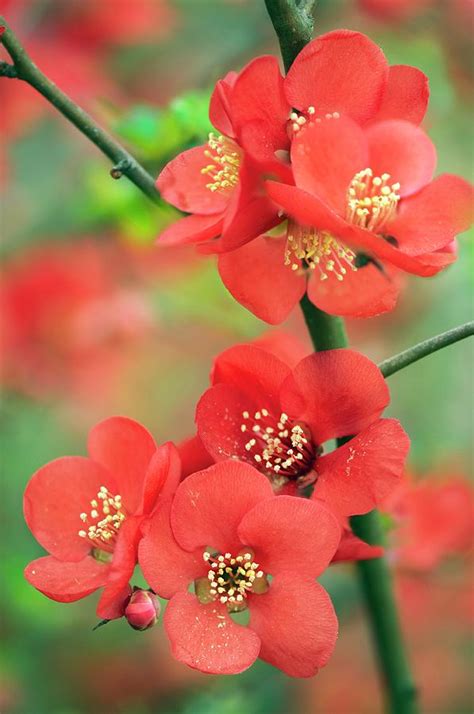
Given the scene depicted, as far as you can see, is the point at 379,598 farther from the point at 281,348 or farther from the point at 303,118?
the point at 303,118

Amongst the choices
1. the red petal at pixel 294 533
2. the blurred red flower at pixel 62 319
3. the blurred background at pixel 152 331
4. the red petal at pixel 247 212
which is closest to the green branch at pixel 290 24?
the red petal at pixel 247 212

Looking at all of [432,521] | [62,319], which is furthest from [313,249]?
[62,319]

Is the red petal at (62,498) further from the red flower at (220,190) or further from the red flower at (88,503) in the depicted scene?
the red flower at (220,190)

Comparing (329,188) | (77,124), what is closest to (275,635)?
(329,188)

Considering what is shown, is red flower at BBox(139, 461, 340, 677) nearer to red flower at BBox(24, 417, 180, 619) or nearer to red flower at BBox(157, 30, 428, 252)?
red flower at BBox(24, 417, 180, 619)

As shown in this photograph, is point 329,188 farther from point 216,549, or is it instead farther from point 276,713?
point 276,713

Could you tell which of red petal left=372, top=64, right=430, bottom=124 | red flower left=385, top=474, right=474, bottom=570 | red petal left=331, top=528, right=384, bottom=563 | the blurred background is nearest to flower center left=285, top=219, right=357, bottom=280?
red petal left=372, top=64, right=430, bottom=124
